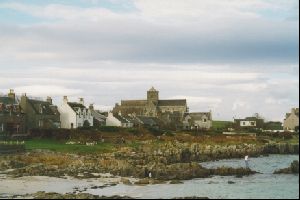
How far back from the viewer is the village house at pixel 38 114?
86750 millimetres

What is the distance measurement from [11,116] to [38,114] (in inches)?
326

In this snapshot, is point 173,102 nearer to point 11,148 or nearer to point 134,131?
point 134,131

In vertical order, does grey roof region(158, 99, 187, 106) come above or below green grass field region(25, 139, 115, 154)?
above

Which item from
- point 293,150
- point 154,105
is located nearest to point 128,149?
point 293,150

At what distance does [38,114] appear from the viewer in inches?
3452

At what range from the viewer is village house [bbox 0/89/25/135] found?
3067 inches

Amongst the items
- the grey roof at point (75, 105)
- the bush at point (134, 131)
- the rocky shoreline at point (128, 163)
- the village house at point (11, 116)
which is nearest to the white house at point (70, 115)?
the grey roof at point (75, 105)

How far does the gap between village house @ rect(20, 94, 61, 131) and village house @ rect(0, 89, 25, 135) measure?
7.42ft

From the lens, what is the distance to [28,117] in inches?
3418

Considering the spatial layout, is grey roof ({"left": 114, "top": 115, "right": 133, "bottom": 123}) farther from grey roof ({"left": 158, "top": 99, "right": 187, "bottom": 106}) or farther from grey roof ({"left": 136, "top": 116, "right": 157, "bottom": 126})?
grey roof ({"left": 158, "top": 99, "right": 187, "bottom": 106})

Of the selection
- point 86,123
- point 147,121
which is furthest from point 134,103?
point 86,123

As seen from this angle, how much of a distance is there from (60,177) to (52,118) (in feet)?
163

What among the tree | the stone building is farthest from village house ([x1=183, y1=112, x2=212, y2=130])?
the tree

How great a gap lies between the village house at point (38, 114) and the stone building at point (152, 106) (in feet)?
217
